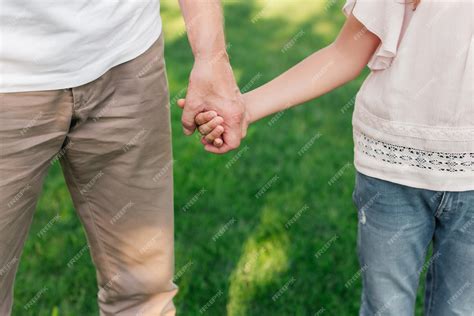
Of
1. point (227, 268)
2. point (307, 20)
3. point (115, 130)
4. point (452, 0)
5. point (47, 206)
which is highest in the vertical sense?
point (452, 0)

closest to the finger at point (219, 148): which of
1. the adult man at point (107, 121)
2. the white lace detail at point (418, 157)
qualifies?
the adult man at point (107, 121)

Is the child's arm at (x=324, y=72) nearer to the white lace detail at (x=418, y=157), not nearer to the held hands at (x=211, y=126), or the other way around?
the held hands at (x=211, y=126)

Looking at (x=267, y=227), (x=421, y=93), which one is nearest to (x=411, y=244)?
(x=421, y=93)

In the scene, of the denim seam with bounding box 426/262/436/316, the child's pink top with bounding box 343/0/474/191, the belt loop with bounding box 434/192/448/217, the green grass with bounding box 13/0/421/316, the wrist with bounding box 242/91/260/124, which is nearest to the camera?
the child's pink top with bounding box 343/0/474/191

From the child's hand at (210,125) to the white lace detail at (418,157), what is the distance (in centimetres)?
50

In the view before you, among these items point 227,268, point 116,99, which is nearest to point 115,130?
point 116,99

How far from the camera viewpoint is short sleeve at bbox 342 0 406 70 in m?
2.06

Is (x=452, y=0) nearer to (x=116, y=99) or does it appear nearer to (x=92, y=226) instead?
(x=116, y=99)

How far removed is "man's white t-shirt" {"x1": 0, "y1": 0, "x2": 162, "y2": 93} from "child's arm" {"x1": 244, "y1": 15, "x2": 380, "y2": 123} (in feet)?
1.48

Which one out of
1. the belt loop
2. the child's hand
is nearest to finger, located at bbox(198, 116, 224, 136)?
the child's hand

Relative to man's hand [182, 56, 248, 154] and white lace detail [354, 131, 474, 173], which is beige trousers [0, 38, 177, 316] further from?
white lace detail [354, 131, 474, 173]

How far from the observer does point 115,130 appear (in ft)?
7.71

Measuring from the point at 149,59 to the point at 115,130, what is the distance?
0.75 feet

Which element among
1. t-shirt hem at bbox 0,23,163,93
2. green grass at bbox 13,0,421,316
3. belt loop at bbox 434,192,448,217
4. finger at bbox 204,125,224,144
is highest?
t-shirt hem at bbox 0,23,163,93
